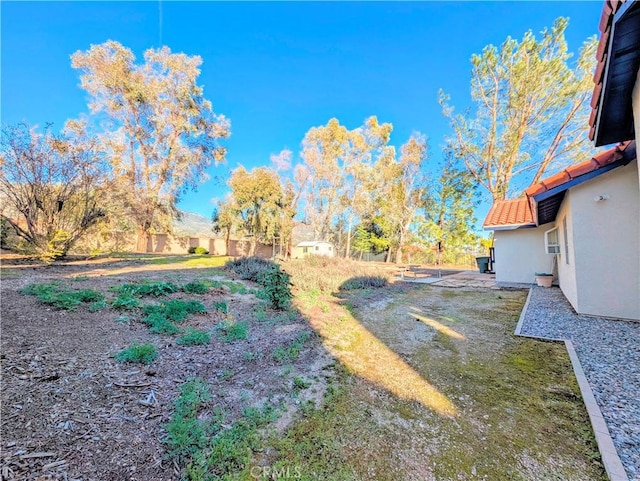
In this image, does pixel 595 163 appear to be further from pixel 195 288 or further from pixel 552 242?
pixel 195 288

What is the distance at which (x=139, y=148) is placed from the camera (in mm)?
15695

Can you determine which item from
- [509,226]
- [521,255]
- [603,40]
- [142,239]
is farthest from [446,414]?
[142,239]

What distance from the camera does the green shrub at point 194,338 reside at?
3.41 m

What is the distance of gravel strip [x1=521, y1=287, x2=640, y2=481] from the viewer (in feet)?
6.27

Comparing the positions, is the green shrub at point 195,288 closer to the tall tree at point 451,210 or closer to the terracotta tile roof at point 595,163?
the terracotta tile roof at point 595,163

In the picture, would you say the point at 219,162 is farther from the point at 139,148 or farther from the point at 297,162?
the point at 297,162

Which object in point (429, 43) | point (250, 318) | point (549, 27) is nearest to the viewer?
point (250, 318)

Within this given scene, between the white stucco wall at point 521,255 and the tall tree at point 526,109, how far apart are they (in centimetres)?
738

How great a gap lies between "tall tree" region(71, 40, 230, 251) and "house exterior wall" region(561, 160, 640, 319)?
16.6 m

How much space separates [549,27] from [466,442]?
1912 centimetres

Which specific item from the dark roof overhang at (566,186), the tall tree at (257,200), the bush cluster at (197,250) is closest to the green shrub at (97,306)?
the dark roof overhang at (566,186)

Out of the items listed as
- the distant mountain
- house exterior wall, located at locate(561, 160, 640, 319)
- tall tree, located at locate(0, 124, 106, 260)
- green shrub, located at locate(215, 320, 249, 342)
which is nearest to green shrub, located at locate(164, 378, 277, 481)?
green shrub, located at locate(215, 320, 249, 342)

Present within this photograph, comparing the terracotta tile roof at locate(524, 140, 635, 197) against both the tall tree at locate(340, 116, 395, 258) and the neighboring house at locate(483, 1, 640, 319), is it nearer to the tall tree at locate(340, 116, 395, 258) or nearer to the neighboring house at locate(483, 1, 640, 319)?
the neighboring house at locate(483, 1, 640, 319)

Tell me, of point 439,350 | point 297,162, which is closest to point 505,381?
point 439,350
